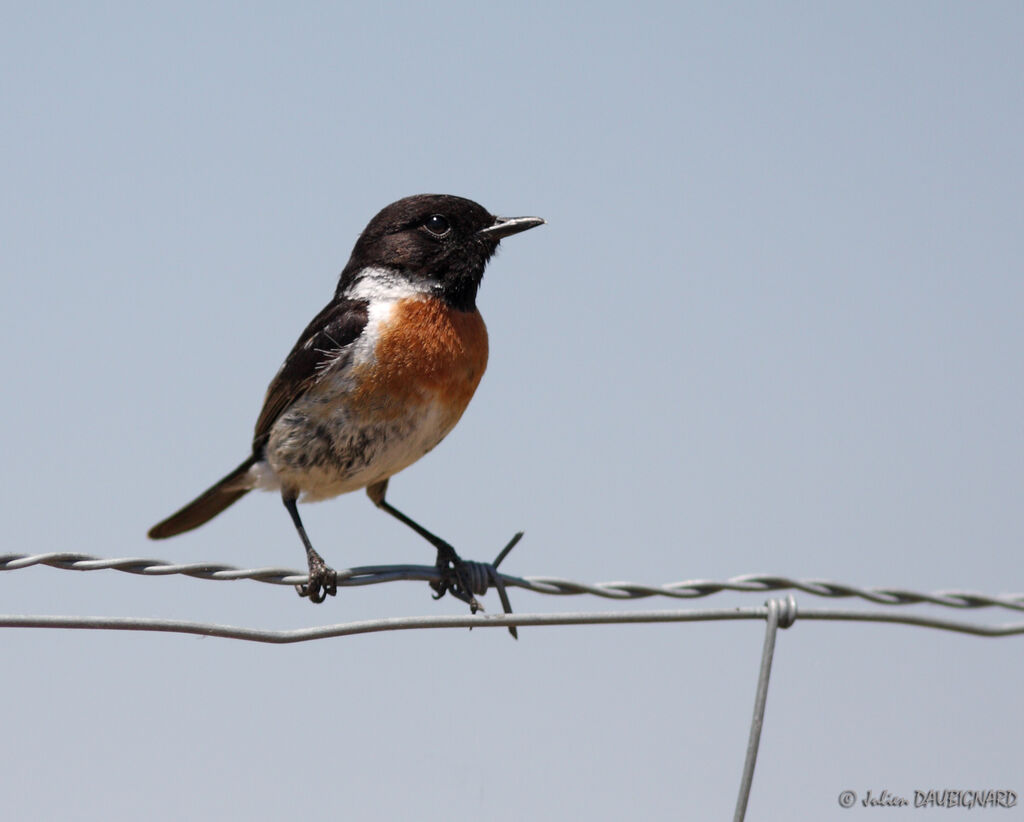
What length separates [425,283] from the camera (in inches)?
218

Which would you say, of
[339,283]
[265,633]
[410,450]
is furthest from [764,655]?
[339,283]

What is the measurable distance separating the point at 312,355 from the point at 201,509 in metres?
1.19

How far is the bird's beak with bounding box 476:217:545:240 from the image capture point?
5.64 meters

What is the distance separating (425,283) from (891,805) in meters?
3.14

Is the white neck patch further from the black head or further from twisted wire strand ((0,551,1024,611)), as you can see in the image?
twisted wire strand ((0,551,1024,611))

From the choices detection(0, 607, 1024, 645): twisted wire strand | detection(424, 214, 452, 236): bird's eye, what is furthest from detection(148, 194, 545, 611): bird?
detection(0, 607, 1024, 645): twisted wire strand

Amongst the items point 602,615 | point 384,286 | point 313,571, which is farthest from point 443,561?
point 602,615

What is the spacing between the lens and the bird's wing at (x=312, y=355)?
5.22 m

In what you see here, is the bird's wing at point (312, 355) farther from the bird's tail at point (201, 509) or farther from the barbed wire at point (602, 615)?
the barbed wire at point (602, 615)

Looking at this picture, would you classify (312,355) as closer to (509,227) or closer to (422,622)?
(509,227)

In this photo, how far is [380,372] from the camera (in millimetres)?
5004

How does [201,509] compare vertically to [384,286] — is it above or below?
below

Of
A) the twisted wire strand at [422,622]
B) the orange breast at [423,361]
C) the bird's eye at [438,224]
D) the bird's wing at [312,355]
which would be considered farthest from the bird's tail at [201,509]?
the twisted wire strand at [422,622]

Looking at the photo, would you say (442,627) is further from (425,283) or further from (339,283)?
(339,283)
